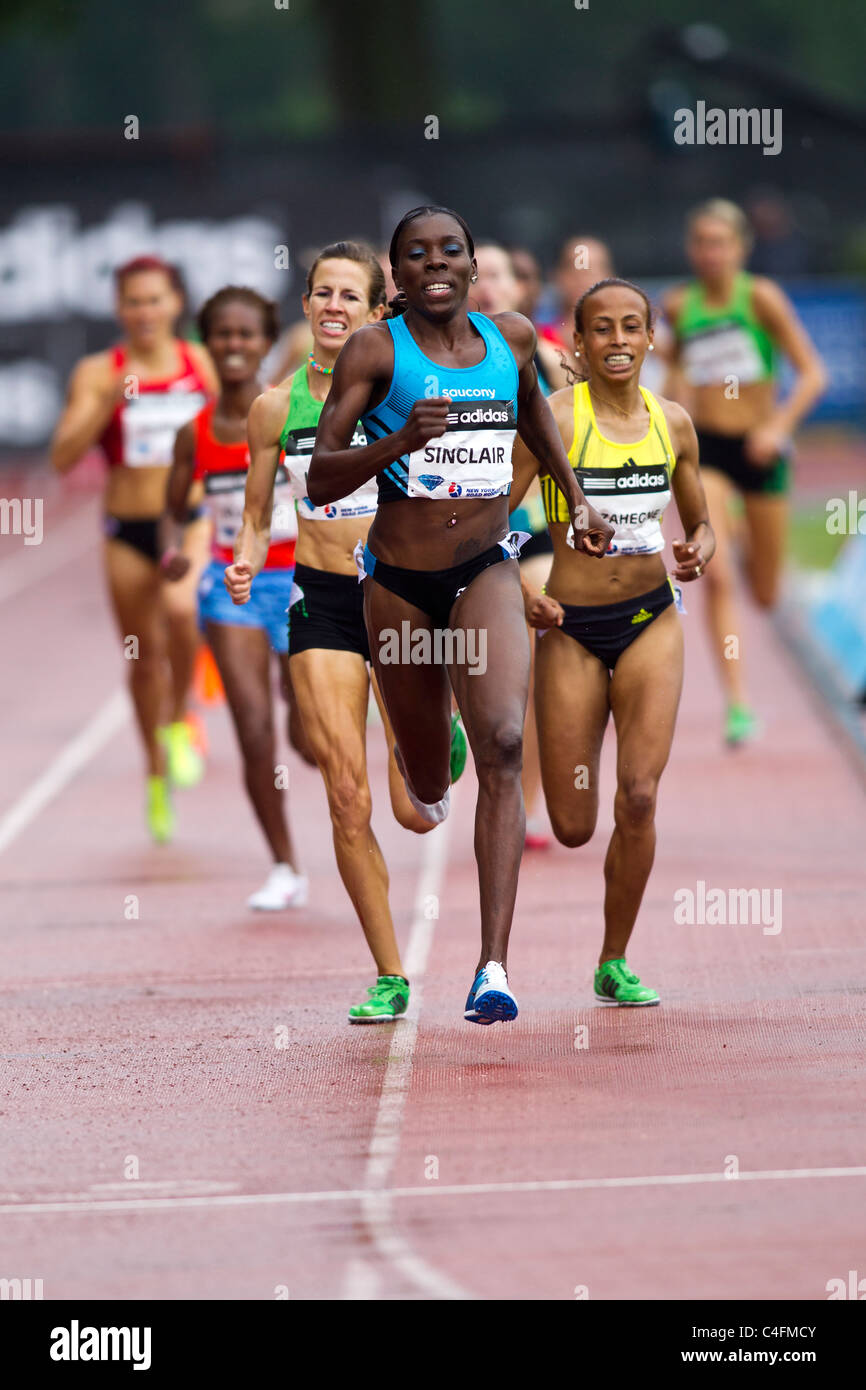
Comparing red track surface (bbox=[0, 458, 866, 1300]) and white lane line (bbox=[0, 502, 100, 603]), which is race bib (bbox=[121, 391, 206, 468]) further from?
white lane line (bbox=[0, 502, 100, 603])

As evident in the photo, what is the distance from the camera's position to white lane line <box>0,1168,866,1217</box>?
5859 millimetres

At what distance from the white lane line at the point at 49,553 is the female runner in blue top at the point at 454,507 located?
16.3m

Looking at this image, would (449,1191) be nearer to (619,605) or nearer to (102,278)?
(619,605)

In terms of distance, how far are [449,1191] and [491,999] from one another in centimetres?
101

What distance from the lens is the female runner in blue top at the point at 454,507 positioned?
7.04 metres

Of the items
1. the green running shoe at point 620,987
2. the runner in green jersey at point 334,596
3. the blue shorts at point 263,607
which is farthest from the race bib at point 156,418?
the green running shoe at point 620,987

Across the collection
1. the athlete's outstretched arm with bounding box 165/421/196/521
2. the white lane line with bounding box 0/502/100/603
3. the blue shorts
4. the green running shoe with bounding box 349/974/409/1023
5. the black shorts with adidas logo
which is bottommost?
the green running shoe with bounding box 349/974/409/1023

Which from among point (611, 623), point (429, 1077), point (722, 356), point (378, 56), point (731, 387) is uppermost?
point (378, 56)

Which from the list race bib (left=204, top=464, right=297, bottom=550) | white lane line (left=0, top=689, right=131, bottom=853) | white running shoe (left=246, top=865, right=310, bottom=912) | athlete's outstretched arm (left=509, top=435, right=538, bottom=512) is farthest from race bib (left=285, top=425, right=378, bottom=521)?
white lane line (left=0, top=689, right=131, bottom=853)

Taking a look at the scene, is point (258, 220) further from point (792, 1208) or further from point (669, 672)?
point (792, 1208)

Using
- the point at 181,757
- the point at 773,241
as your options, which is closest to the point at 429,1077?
the point at 181,757

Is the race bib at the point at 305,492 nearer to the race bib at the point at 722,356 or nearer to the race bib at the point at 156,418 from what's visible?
the race bib at the point at 156,418

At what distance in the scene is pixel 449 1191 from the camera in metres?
5.88

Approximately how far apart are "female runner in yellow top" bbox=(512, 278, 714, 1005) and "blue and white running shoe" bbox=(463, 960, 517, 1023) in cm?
94
